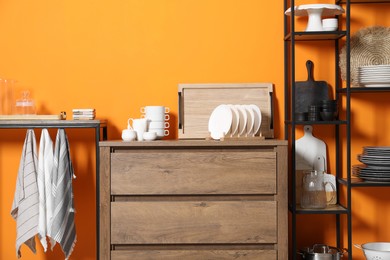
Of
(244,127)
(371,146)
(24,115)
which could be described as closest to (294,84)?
(244,127)

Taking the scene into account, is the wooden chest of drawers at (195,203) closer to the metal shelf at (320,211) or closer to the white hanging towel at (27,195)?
the metal shelf at (320,211)

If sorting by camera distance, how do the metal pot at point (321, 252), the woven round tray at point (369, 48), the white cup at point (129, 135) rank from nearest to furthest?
the white cup at point (129, 135) < the metal pot at point (321, 252) < the woven round tray at point (369, 48)

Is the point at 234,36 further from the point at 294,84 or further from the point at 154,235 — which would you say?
the point at 154,235

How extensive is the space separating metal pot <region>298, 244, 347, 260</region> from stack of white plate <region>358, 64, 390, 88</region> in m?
0.96

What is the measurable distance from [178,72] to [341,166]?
1133mm

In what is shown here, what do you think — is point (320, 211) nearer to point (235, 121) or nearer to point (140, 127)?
point (235, 121)

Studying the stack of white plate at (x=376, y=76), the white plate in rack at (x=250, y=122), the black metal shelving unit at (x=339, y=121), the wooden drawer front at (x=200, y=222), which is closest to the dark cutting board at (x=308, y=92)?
the black metal shelving unit at (x=339, y=121)

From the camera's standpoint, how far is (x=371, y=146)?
3785 millimetres

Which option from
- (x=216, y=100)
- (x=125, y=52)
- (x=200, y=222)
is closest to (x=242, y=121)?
(x=216, y=100)

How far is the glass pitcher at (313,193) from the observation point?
360cm

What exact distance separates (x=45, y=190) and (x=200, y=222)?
876 millimetres

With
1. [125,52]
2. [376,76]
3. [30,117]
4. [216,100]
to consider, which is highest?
[125,52]

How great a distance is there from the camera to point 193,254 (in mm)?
3369

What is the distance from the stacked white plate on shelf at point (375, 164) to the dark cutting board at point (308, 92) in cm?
43
